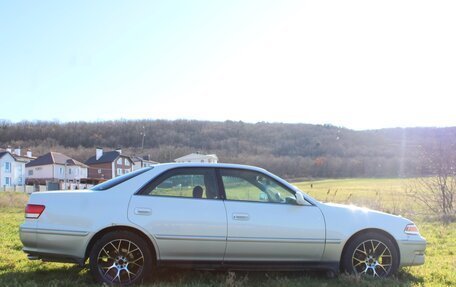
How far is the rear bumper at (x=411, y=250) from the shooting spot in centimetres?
598

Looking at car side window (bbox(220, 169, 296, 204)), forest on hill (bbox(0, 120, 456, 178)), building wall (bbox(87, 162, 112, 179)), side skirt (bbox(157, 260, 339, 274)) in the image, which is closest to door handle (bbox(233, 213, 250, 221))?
car side window (bbox(220, 169, 296, 204))

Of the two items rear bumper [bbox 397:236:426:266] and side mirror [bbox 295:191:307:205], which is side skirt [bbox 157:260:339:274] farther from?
rear bumper [bbox 397:236:426:266]

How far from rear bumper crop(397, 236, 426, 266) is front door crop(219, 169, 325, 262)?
119cm

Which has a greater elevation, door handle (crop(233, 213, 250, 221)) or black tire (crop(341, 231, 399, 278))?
door handle (crop(233, 213, 250, 221))

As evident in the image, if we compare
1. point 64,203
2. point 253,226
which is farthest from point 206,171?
point 64,203

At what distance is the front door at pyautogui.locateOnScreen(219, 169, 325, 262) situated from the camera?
5484 mm

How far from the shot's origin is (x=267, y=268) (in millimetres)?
5543

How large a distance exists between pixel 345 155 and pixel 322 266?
110660 mm

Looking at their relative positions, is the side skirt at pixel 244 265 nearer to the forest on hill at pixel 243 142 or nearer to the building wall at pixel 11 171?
the building wall at pixel 11 171

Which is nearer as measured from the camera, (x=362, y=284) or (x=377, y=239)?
(x=362, y=284)

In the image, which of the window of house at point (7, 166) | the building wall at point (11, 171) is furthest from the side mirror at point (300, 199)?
the window of house at point (7, 166)

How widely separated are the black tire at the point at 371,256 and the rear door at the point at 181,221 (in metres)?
1.71

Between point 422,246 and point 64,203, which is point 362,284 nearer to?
point 422,246

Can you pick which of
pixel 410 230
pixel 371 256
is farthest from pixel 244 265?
pixel 410 230
